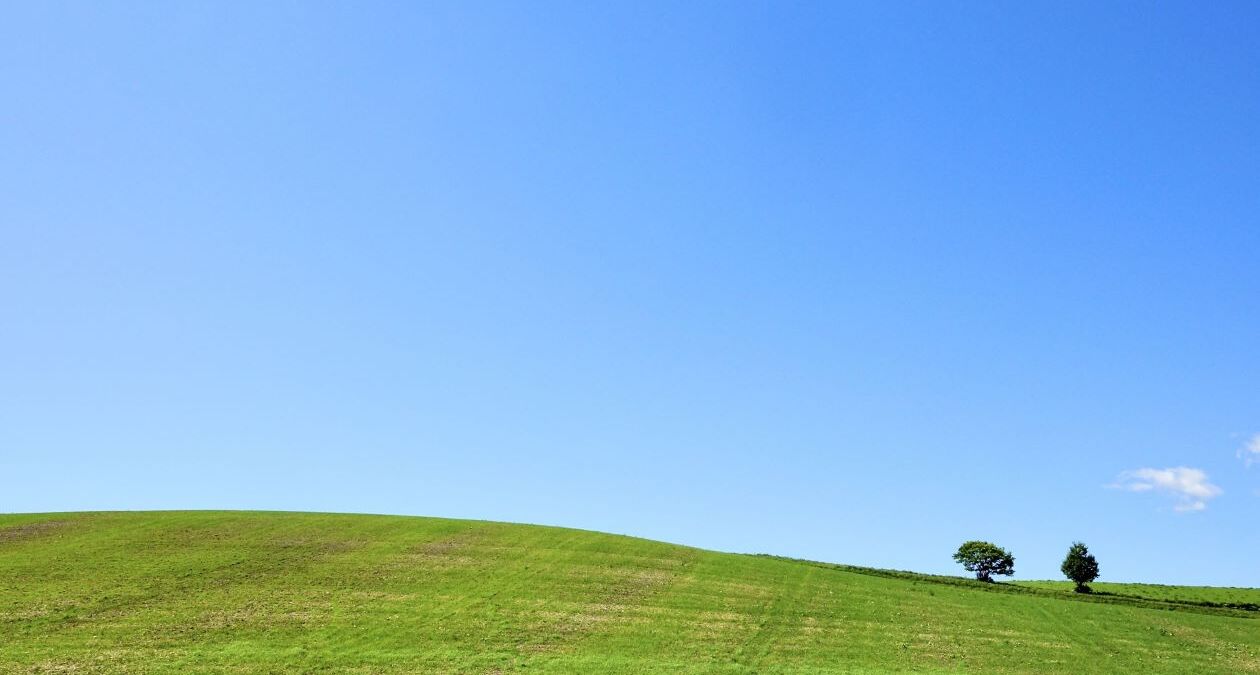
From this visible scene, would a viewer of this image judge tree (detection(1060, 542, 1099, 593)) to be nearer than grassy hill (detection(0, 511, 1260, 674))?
No

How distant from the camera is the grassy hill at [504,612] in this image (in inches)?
1505

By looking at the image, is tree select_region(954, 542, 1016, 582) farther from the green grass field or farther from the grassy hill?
the grassy hill

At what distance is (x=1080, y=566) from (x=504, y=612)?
69464mm

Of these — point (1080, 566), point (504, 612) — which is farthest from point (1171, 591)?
point (504, 612)

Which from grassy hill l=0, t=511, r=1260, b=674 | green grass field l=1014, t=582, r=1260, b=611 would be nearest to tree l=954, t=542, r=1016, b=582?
green grass field l=1014, t=582, r=1260, b=611

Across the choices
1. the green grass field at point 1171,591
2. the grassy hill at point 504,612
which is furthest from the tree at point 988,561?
the grassy hill at point 504,612

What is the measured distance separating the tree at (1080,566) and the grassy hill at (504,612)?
59.7 feet

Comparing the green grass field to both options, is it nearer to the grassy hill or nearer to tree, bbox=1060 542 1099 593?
tree, bbox=1060 542 1099 593

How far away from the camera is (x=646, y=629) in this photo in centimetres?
4425

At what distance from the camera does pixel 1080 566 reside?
84.4 m

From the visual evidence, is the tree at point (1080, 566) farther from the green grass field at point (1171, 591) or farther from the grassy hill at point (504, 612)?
the grassy hill at point (504, 612)

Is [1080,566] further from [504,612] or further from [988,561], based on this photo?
[504,612]

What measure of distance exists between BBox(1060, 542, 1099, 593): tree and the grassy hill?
59.7ft

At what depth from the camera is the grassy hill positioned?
38219 millimetres
